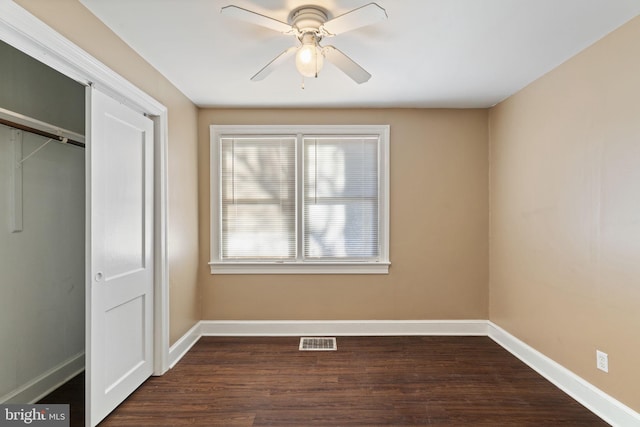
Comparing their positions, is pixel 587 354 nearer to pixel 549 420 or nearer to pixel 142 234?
pixel 549 420

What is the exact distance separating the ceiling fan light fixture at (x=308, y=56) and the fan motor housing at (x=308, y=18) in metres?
0.05

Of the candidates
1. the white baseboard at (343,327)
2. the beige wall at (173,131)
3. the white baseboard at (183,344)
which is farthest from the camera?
the white baseboard at (343,327)

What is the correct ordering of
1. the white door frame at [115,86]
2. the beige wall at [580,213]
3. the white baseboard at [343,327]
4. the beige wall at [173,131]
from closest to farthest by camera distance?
the white door frame at [115,86], the beige wall at [173,131], the beige wall at [580,213], the white baseboard at [343,327]

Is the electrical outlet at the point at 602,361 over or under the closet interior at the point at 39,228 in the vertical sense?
under

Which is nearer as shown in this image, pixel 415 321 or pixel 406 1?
pixel 406 1

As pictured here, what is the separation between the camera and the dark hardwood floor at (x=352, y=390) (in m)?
2.22

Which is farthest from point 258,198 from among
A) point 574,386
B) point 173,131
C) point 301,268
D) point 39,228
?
point 574,386

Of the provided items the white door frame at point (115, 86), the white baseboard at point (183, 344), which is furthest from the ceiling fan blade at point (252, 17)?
the white baseboard at point (183, 344)

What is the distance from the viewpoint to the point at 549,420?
7.20ft

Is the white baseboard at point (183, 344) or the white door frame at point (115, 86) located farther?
the white baseboard at point (183, 344)

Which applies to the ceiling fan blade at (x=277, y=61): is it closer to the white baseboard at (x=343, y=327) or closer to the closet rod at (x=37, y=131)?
the closet rod at (x=37, y=131)

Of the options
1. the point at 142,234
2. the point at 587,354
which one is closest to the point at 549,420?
the point at 587,354

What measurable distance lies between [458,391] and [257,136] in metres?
3.01

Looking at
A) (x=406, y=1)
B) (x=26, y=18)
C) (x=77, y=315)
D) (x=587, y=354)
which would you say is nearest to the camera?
(x=26, y=18)
